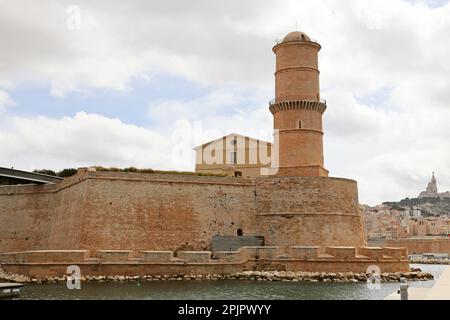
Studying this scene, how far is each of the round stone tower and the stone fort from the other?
77mm

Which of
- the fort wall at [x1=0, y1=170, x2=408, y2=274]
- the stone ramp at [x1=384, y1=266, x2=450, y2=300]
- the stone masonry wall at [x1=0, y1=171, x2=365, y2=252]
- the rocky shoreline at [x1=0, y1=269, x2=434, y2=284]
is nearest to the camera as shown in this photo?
the stone ramp at [x1=384, y1=266, x2=450, y2=300]

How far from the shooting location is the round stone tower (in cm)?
2839

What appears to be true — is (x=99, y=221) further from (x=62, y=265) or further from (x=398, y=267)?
(x=398, y=267)

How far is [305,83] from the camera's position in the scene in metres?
28.4

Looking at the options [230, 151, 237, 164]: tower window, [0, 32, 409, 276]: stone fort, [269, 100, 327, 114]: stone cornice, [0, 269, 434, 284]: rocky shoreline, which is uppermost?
[269, 100, 327, 114]: stone cornice

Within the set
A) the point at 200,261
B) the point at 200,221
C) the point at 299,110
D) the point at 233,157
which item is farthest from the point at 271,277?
the point at 233,157

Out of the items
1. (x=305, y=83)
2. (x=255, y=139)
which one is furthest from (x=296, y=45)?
(x=255, y=139)

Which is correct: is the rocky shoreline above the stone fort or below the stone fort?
below

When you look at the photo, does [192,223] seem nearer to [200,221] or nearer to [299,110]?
[200,221]

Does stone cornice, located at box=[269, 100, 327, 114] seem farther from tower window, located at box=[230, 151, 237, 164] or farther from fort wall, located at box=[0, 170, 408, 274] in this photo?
tower window, located at box=[230, 151, 237, 164]

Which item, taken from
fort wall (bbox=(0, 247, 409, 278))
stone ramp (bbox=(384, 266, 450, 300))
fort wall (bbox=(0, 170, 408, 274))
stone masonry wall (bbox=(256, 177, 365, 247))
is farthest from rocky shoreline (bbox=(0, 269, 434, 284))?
stone ramp (bbox=(384, 266, 450, 300))

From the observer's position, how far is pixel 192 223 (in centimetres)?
2394

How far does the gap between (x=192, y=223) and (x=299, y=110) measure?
28.9 ft

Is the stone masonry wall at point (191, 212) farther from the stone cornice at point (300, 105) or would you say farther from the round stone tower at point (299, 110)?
the stone cornice at point (300, 105)
